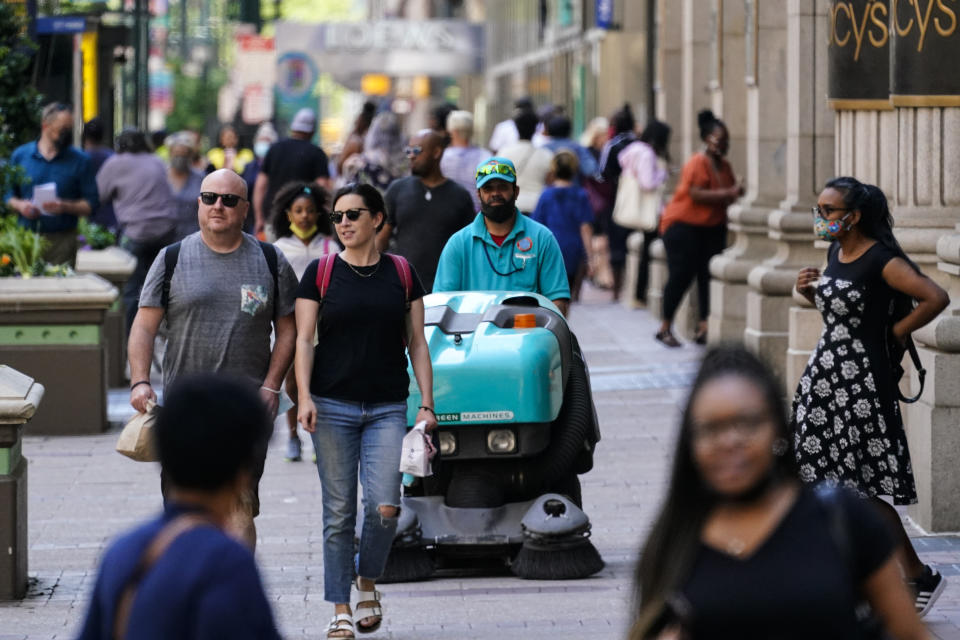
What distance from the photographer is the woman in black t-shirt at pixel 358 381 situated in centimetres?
678

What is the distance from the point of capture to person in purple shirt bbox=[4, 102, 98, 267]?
13898mm

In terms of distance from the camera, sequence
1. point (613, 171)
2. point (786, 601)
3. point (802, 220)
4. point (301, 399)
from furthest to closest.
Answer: point (613, 171)
point (802, 220)
point (301, 399)
point (786, 601)

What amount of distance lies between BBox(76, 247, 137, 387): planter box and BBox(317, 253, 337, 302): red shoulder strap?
312 inches

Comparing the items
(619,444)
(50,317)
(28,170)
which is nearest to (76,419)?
(50,317)

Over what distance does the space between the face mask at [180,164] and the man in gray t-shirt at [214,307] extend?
10.7 meters

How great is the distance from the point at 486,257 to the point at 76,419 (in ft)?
15.9

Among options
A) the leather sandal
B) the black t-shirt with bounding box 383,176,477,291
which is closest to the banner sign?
the leather sandal

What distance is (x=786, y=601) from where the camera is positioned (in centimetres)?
314

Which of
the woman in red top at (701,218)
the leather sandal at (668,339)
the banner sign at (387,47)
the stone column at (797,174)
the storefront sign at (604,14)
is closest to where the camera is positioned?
the stone column at (797,174)

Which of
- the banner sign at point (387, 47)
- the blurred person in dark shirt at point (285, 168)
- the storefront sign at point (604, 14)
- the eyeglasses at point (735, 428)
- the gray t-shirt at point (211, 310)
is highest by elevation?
the banner sign at point (387, 47)

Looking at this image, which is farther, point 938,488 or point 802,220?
point 802,220

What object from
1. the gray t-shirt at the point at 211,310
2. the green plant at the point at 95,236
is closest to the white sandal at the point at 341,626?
the gray t-shirt at the point at 211,310

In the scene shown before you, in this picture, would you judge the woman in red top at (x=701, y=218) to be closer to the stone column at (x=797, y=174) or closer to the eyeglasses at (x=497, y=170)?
the stone column at (x=797, y=174)

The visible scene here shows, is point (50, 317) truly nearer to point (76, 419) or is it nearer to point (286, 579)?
point (76, 419)
